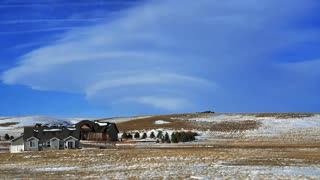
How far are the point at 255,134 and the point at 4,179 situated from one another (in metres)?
70.7

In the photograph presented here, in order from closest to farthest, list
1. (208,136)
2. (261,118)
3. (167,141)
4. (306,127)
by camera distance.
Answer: (167,141) → (208,136) → (306,127) → (261,118)

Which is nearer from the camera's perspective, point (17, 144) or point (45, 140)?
point (17, 144)

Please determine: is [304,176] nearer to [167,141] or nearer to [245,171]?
[245,171]

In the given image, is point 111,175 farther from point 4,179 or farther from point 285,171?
point 285,171

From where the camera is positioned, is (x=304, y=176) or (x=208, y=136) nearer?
(x=304, y=176)

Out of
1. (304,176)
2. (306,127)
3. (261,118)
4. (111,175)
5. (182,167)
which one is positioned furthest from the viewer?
(261,118)

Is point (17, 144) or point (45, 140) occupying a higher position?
point (45, 140)

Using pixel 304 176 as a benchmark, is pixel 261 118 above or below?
above

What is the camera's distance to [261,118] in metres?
122

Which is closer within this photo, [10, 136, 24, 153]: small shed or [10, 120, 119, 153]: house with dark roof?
[10, 136, 24, 153]: small shed

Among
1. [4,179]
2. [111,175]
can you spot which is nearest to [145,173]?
[111,175]

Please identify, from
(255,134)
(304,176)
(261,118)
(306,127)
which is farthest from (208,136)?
(304,176)

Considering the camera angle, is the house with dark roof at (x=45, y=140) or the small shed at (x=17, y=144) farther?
the house with dark roof at (x=45, y=140)

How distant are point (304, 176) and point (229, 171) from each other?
460 cm
